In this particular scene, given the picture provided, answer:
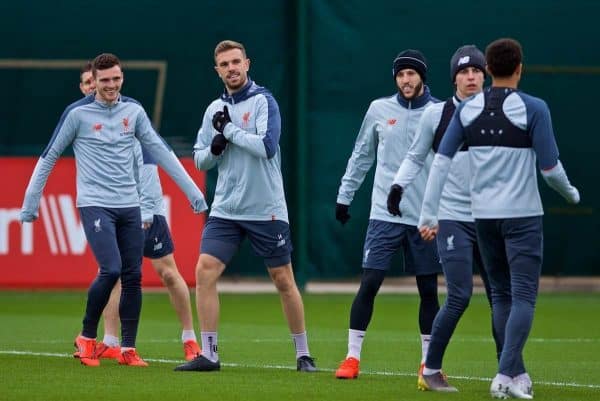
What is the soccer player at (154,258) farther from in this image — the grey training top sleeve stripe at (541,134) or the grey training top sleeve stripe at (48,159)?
the grey training top sleeve stripe at (541,134)

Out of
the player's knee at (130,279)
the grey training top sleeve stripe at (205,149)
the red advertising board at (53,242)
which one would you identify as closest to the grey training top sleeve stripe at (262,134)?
the grey training top sleeve stripe at (205,149)

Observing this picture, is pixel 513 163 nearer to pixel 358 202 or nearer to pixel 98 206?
pixel 98 206

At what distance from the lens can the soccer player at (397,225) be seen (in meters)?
10.0

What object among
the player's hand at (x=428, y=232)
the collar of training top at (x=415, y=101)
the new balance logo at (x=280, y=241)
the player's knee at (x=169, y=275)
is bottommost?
the player's knee at (x=169, y=275)

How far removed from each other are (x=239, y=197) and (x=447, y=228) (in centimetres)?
179

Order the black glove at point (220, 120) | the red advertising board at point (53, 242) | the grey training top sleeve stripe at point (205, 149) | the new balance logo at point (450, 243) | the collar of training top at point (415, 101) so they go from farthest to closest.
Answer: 1. the red advertising board at point (53, 242)
2. the grey training top sleeve stripe at point (205, 149)
3. the black glove at point (220, 120)
4. the collar of training top at point (415, 101)
5. the new balance logo at point (450, 243)

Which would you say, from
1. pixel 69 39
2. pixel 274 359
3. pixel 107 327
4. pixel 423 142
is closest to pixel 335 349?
pixel 274 359

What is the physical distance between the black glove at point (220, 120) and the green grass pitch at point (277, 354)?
1640 mm

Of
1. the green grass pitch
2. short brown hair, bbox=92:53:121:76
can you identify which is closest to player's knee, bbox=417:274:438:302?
the green grass pitch

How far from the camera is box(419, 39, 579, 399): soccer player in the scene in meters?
8.53

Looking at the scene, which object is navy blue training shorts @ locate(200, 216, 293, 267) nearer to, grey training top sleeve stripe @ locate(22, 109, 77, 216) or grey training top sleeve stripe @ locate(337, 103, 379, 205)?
grey training top sleeve stripe @ locate(337, 103, 379, 205)

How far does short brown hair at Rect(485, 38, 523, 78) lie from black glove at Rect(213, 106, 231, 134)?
2.28 m

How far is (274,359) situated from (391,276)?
829cm

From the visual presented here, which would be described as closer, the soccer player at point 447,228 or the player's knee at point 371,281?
the soccer player at point 447,228
